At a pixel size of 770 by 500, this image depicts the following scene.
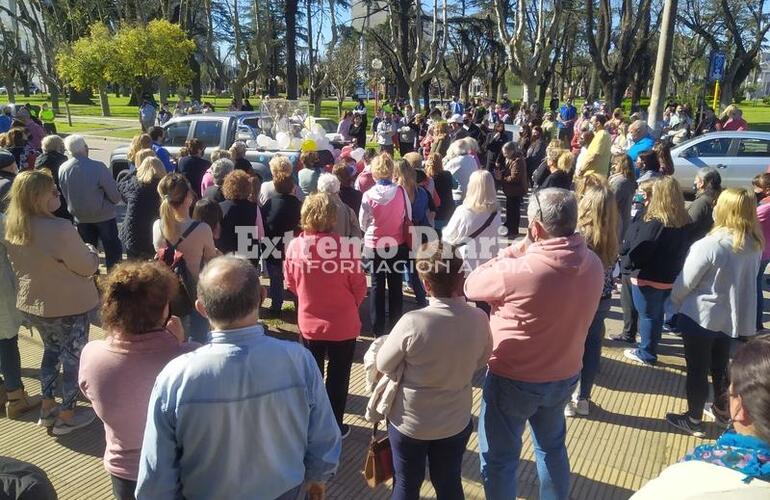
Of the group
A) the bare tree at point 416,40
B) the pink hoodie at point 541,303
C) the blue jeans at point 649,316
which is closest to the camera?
the pink hoodie at point 541,303

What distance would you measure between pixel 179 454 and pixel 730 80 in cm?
4224

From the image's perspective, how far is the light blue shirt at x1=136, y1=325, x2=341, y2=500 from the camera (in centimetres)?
187

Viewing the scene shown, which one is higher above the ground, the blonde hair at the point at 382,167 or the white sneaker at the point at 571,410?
the blonde hair at the point at 382,167

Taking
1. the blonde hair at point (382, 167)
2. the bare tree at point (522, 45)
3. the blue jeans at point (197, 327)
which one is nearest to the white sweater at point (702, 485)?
the blue jeans at point (197, 327)

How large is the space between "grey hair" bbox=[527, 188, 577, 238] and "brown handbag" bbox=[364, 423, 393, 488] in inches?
53.6

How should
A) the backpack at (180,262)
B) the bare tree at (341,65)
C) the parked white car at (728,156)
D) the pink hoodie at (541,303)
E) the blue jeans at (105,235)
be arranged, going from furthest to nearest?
the bare tree at (341,65) → the parked white car at (728,156) → the blue jeans at (105,235) → the backpack at (180,262) → the pink hoodie at (541,303)

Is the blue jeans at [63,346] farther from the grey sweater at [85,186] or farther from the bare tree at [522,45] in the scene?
the bare tree at [522,45]

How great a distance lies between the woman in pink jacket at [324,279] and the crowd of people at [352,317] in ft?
0.05

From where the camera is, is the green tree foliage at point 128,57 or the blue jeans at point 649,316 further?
the green tree foliage at point 128,57

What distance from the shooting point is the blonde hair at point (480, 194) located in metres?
4.73

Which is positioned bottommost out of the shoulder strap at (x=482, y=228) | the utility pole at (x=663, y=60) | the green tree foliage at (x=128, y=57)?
the shoulder strap at (x=482, y=228)

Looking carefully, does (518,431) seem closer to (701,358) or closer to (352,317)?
(352,317)

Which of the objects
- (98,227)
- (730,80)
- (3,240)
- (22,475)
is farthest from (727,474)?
(730,80)

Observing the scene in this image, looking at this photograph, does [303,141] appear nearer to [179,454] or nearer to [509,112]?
[179,454]
